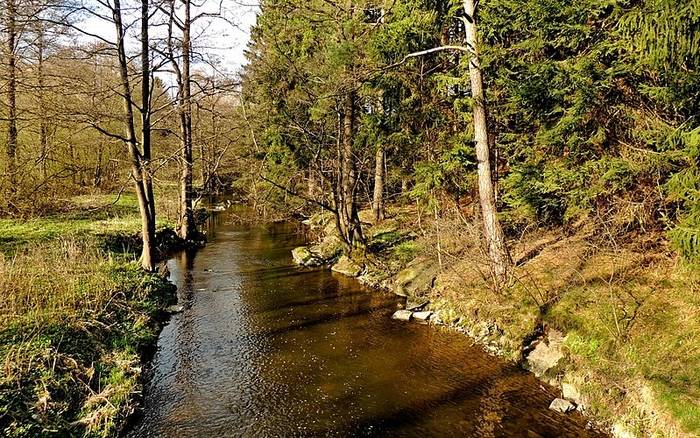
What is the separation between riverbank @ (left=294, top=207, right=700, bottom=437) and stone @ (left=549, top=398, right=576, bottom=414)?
0.50 ft

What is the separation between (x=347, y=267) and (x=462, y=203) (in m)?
5.28

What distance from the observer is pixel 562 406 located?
24.8 feet

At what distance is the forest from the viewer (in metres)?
7.09

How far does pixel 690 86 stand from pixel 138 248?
1636 centimetres

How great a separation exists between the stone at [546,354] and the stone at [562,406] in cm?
106

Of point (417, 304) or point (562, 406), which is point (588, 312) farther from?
point (417, 304)

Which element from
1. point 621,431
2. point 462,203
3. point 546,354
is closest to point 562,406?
point 621,431

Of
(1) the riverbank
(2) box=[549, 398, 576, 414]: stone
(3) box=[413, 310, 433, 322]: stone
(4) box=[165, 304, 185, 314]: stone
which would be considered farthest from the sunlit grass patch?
(1) the riverbank

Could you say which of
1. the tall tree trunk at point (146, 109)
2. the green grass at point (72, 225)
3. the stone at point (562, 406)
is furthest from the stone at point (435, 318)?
the green grass at point (72, 225)

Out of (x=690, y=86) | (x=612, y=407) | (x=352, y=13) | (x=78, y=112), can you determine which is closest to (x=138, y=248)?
(x=78, y=112)

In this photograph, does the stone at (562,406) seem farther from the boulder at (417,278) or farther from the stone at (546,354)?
the boulder at (417,278)

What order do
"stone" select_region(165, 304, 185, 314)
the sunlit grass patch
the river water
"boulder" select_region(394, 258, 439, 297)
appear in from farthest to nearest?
"boulder" select_region(394, 258, 439, 297) → "stone" select_region(165, 304, 185, 314) → the river water → the sunlit grass patch

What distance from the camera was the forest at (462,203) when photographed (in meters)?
7.09

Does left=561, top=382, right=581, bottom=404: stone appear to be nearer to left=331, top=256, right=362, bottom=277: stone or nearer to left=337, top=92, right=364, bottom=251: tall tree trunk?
left=331, top=256, right=362, bottom=277: stone
